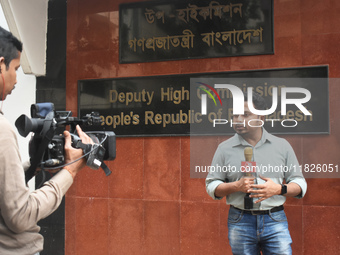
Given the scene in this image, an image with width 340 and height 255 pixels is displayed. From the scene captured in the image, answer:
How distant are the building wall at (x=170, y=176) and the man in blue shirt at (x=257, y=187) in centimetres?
121

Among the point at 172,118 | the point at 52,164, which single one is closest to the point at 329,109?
the point at 172,118

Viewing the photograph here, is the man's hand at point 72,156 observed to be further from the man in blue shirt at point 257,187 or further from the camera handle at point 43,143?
the man in blue shirt at point 257,187

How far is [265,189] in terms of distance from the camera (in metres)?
3.05

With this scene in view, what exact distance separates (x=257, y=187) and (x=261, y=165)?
252mm

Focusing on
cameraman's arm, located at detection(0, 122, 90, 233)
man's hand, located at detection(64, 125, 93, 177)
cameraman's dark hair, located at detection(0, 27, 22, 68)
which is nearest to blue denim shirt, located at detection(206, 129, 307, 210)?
man's hand, located at detection(64, 125, 93, 177)

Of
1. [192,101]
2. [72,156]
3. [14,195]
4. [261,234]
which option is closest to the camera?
[14,195]

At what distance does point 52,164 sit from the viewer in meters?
1.84

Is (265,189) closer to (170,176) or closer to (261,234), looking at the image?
(261,234)

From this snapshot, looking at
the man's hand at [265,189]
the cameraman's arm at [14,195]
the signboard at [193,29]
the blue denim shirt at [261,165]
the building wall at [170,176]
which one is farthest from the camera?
the signboard at [193,29]

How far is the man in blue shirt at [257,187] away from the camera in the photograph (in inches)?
120

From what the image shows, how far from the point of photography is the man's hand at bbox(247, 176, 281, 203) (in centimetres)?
303

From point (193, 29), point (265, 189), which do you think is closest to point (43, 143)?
point (265, 189)

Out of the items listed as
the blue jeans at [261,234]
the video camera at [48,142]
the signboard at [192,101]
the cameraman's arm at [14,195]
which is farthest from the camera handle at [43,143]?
the signboard at [192,101]

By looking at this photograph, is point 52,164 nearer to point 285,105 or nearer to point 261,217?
point 261,217
